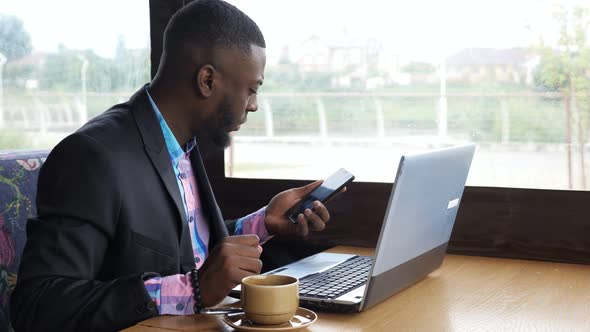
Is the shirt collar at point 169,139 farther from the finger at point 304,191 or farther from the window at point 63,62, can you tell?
the window at point 63,62

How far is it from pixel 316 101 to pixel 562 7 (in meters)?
0.73

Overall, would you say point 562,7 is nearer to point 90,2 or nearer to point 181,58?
point 181,58

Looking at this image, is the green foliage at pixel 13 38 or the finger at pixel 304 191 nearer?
the finger at pixel 304 191

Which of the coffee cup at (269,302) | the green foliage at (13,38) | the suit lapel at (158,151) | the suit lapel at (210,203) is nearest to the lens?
the coffee cup at (269,302)

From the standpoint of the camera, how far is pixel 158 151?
1.59 metres

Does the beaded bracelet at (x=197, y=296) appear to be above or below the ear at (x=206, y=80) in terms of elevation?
below

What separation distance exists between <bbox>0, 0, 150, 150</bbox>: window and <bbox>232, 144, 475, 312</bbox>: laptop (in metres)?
Result: 1.12

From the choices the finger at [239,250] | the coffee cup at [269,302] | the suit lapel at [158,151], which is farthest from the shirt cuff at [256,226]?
the coffee cup at [269,302]

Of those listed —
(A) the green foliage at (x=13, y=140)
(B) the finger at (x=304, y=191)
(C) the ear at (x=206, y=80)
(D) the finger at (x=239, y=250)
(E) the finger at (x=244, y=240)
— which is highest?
(C) the ear at (x=206, y=80)

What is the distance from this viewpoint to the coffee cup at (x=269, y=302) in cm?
119

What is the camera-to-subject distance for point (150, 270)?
5.04 feet

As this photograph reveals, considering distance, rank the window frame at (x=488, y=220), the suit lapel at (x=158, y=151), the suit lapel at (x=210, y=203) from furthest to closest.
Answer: the window frame at (x=488, y=220) → the suit lapel at (x=210, y=203) → the suit lapel at (x=158, y=151)

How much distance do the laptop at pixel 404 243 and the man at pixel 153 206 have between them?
0.48ft

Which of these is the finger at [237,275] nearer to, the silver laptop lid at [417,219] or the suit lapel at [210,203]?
the silver laptop lid at [417,219]
